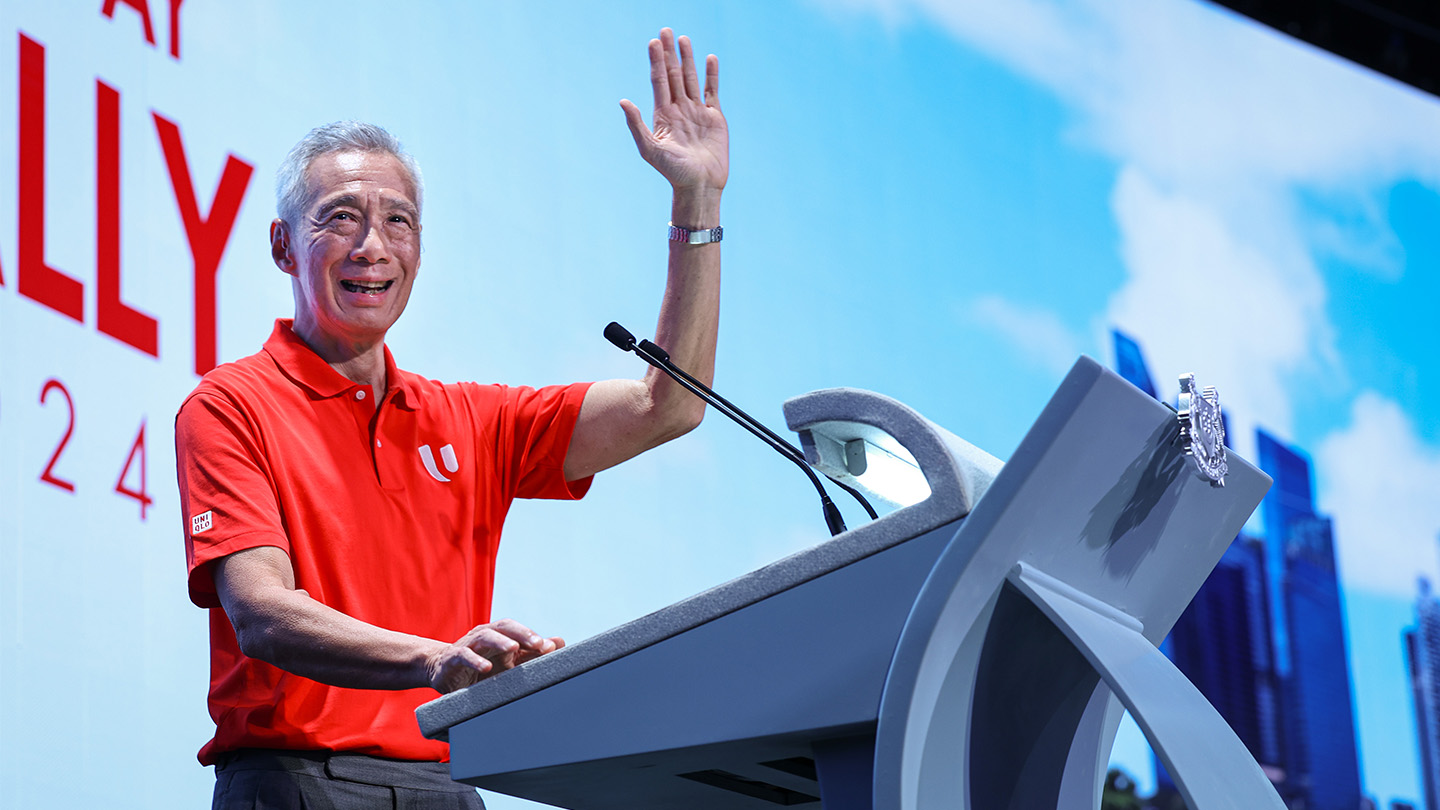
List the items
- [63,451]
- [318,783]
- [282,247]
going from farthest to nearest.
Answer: [63,451] → [282,247] → [318,783]

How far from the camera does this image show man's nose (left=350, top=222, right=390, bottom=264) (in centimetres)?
160

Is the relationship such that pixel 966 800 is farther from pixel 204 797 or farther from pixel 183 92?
pixel 183 92

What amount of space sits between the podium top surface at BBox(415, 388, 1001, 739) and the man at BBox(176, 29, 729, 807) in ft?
0.41

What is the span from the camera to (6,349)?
6.22 feet

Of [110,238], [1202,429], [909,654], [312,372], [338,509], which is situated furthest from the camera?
[110,238]

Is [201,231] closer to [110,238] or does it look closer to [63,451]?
[110,238]

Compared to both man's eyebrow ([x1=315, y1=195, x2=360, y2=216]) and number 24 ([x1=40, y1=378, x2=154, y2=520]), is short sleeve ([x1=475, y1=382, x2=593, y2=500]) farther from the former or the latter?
number 24 ([x1=40, y1=378, x2=154, y2=520])

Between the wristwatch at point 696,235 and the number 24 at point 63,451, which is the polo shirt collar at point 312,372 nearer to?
the wristwatch at point 696,235

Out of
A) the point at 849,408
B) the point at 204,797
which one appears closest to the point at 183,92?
the point at 204,797

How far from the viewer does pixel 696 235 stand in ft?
5.35

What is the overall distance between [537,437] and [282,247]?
1.32ft

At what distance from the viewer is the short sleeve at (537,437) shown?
5.66 feet

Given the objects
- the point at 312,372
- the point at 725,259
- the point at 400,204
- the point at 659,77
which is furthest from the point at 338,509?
the point at 725,259

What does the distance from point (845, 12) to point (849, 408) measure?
265 centimetres
